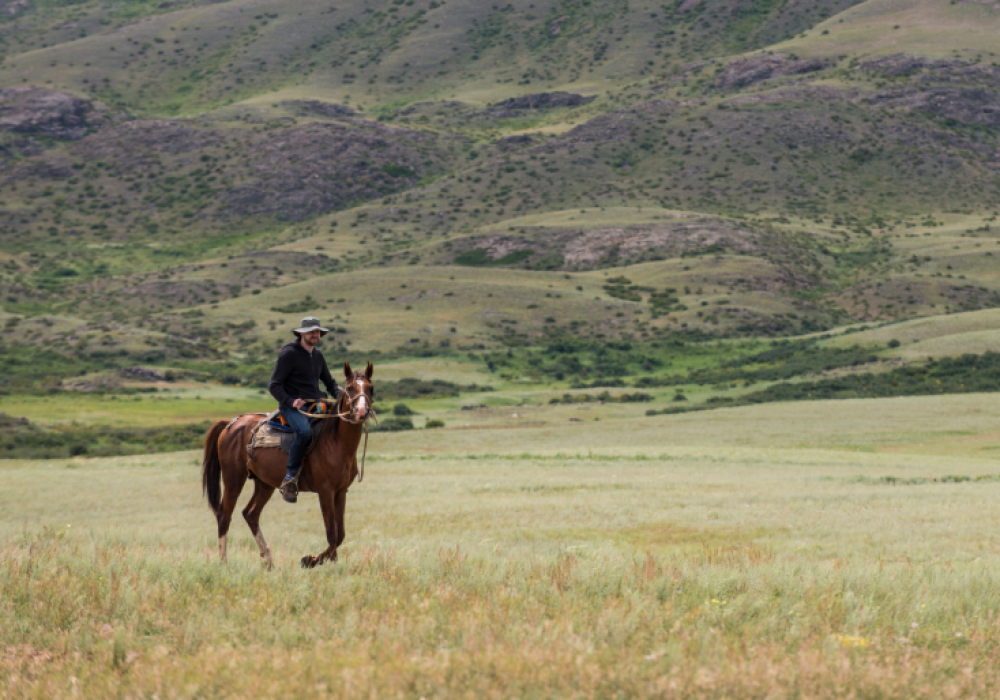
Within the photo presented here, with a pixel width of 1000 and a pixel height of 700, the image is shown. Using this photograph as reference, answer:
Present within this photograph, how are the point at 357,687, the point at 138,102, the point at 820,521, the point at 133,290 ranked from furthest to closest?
1. the point at 138,102
2. the point at 133,290
3. the point at 820,521
4. the point at 357,687

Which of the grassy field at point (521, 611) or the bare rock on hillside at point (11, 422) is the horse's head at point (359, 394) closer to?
the grassy field at point (521, 611)

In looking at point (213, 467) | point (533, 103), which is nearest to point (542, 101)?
point (533, 103)

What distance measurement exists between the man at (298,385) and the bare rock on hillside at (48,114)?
18084 cm

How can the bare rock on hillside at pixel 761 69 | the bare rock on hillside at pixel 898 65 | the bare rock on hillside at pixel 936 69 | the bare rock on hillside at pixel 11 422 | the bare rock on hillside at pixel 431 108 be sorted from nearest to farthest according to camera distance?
the bare rock on hillside at pixel 11 422 < the bare rock on hillside at pixel 936 69 < the bare rock on hillside at pixel 898 65 < the bare rock on hillside at pixel 761 69 < the bare rock on hillside at pixel 431 108

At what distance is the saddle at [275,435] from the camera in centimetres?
1090

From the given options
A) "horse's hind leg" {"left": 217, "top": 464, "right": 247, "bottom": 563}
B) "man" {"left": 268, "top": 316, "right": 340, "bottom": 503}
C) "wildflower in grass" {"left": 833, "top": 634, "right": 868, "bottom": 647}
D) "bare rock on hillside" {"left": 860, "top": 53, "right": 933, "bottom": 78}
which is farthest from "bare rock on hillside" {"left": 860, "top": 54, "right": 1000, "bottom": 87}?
"wildflower in grass" {"left": 833, "top": 634, "right": 868, "bottom": 647}

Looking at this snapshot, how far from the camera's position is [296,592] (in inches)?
320

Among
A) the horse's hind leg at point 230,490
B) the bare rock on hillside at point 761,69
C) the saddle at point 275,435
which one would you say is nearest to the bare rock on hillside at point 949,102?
the bare rock on hillside at point 761,69

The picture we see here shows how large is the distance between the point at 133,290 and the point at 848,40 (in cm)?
14125

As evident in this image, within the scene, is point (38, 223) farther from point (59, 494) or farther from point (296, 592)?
point (296, 592)

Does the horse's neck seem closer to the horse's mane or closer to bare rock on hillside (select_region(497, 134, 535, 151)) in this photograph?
the horse's mane

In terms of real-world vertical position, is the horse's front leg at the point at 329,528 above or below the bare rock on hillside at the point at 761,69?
below

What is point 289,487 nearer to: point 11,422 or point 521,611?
point 521,611

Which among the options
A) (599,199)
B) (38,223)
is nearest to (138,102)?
(38,223)
